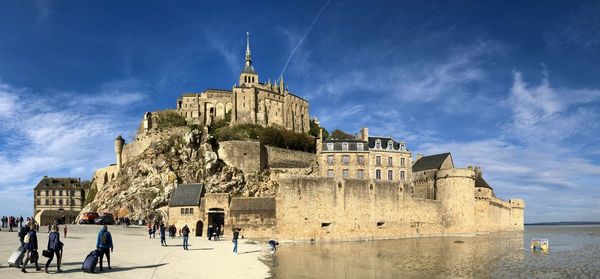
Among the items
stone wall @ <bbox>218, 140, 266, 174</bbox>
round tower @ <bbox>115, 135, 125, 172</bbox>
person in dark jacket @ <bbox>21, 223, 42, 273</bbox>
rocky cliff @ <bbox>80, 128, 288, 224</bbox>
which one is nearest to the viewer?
person in dark jacket @ <bbox>21, 223, 42, 273</bbox>

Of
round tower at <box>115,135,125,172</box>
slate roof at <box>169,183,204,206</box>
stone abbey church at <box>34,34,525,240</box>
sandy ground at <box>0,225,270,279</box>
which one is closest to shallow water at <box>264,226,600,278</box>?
sandy ground at <box>0,225,270,279</box>

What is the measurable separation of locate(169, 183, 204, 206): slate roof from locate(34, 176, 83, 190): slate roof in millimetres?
56593

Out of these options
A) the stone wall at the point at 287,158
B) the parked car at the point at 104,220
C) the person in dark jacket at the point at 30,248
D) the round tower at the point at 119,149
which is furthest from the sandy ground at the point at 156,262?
the round tower at the point at 119,149

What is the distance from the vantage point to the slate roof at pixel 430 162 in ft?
174

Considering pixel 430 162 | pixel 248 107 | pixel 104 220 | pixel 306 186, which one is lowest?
pixel 104 220

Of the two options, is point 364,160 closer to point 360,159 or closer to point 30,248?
point 360,159

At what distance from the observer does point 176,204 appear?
38281 mm

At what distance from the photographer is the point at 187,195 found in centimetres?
3872

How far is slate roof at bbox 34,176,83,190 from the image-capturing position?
85.2m

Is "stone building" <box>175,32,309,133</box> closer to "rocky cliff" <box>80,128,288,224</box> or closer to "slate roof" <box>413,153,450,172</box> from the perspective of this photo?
"rocky cliff" <box>80,128,288,224</box>

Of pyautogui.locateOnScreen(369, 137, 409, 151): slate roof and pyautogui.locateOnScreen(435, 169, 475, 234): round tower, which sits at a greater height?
pyautogui.locateOnScreen(369, 137, 409, 151): slate roof

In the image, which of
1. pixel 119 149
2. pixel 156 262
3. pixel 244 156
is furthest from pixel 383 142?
pixel 156 262

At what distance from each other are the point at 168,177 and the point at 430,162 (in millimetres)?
29311

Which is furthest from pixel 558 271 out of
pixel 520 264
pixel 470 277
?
pixel 470 277
